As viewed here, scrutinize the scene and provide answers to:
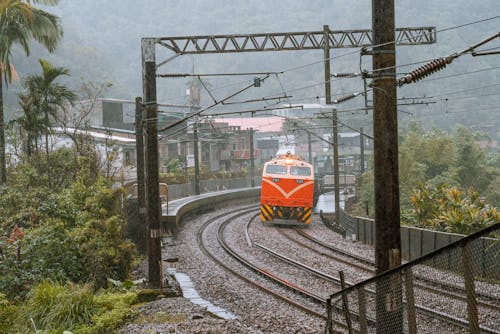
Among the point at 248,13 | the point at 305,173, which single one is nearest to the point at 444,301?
the point at 305,173

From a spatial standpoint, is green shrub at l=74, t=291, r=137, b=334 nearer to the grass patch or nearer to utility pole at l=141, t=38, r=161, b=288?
the grass patch

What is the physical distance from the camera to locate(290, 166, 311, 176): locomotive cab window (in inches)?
1103

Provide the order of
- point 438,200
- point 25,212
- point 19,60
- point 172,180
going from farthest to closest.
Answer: point 19,60
point 172,180
point 438,200
point 25,212

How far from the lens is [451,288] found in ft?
18.2

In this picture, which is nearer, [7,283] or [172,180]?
[7,283]

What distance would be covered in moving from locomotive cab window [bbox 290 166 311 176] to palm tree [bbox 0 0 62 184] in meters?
11.5

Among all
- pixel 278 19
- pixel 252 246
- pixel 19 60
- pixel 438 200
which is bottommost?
pixel 252 246

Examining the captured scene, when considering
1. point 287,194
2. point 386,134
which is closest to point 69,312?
point 386,134

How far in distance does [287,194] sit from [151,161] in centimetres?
1342

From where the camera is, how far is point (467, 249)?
498cm

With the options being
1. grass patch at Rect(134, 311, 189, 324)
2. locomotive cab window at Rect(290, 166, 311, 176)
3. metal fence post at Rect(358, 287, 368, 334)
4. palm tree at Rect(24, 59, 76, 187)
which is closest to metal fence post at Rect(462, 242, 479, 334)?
metal fence post at Rect(358, 287, 368, 334)

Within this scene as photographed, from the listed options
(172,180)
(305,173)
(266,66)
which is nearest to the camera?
(305,173)

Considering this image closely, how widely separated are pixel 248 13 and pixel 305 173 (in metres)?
131

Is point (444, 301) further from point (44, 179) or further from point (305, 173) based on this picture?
point (305, 173)
